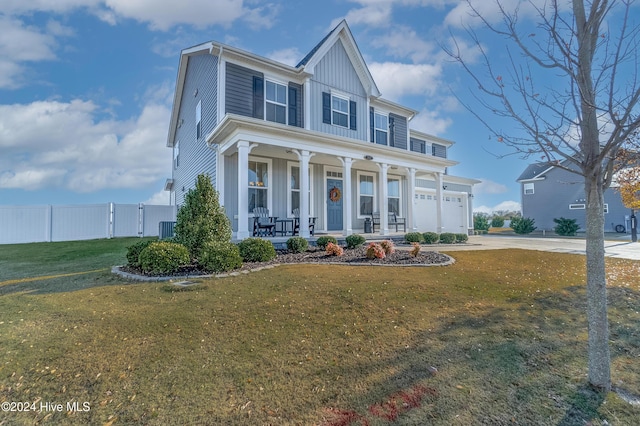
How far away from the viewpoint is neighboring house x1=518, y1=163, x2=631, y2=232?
26406mm

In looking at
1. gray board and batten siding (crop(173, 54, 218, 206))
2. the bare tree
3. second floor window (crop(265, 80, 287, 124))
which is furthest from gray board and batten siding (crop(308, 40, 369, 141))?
the bare tree

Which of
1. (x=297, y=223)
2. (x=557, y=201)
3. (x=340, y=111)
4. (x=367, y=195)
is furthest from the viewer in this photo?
(x=557, y=201)

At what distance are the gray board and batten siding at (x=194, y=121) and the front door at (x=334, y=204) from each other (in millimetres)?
5038

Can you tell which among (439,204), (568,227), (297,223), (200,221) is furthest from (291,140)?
(568,227)

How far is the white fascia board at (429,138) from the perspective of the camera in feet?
63.0

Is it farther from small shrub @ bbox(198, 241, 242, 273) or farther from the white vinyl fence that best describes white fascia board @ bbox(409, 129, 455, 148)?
small shrub @ bbox(198, 241, 242, 273)

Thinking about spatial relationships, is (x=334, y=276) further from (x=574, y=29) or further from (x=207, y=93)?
(x=207, y=93)

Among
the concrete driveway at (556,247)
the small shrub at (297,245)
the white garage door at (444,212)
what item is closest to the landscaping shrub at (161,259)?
the small shrub at (297,245)

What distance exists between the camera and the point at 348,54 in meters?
14.0

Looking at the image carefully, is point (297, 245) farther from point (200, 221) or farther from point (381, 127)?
point (381, 127)

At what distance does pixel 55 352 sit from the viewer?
3.04 metres

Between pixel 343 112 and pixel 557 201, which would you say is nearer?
pixel 343 112

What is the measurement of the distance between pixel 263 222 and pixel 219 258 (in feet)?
16.3

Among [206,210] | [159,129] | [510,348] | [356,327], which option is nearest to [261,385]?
[356,327]
